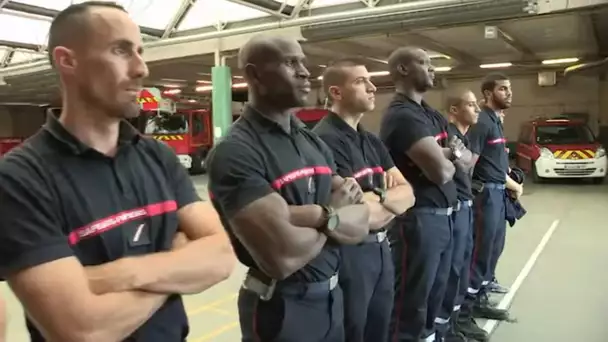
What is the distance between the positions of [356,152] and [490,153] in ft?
7.05

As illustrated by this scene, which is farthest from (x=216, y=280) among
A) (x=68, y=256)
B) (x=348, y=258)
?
(x=348, y=258)

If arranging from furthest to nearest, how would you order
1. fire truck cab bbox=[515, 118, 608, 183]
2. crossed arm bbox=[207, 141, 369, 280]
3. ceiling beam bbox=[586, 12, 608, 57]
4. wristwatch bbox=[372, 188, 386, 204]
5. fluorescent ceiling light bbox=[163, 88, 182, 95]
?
fluorescent ceiling light bbox=[163, 88, 182, 95] < fire truck cab bbox=[515, 118, 608, 183] < ceiling beam bbox=[586, 12, 608, 57] < wristwatch bbox=[372, 188, 386, 204] < crossed arm bbox=[207, 141, 369, 280]

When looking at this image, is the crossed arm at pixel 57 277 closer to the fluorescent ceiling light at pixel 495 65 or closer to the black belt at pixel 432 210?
the black belt at pixel 432 210

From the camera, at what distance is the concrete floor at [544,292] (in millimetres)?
4336

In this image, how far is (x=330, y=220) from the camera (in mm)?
2170

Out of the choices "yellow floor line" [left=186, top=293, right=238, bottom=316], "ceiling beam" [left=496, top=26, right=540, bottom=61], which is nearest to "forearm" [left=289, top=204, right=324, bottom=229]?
"yellow floor line" [left=186, top=293, right=238, bottom=316]

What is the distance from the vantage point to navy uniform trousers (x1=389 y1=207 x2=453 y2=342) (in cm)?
332

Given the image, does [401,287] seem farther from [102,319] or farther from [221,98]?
[221,98]

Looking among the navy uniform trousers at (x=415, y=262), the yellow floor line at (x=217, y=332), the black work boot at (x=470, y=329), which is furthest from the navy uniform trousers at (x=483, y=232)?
the yellow floor line at (x=217, y=332)

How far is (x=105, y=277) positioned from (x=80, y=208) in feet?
0.60

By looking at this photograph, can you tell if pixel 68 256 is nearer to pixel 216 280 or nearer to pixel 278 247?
pixel 216 280

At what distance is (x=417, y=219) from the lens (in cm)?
335

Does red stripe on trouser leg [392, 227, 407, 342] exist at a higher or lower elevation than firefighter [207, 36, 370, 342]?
lower

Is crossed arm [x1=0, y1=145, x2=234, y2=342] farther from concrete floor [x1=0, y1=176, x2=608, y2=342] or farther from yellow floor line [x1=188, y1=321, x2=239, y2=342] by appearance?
yellow floor line [x1=188, y1=321, x2=239, y2=342]
